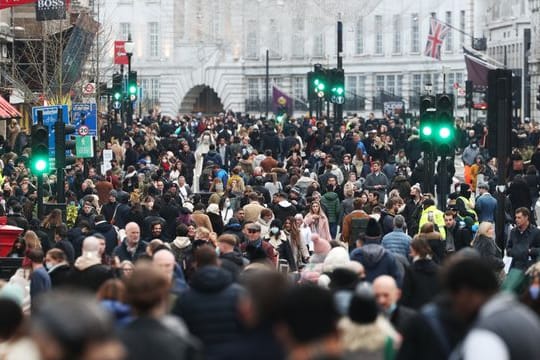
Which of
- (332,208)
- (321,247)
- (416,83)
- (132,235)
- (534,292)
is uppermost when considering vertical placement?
(416,83)

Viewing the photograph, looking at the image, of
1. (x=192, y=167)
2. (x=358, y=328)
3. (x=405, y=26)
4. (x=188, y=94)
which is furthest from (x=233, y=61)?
(x=358, y=328)

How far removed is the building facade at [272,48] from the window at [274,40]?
52 mm

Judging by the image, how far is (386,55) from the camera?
99.9 meters

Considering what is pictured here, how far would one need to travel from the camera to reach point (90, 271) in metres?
14.7

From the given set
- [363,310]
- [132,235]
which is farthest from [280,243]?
[363,310]

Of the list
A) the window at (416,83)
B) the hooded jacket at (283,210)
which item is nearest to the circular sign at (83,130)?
the hooded jacket at (283,210)

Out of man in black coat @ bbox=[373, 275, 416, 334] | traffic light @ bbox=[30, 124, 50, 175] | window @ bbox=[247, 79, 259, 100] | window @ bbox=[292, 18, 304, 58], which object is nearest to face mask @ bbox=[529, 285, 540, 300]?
man in black coat @ bbox=[373, 275, 416, 334]

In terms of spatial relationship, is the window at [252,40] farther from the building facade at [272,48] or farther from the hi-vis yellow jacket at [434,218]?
the hi-vis yellow jacket at [434,218]

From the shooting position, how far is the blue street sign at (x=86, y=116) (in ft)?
109

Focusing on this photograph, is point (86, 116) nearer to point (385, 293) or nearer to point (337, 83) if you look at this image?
point (337, 83)

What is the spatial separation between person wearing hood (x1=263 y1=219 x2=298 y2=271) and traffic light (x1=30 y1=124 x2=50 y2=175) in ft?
17.1

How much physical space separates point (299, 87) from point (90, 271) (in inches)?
3457

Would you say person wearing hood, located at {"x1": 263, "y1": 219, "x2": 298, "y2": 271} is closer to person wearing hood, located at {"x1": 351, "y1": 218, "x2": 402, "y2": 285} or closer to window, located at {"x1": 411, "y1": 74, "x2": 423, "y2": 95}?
person wearing hood, located at {"x1": 351, "y1": 218, "x2": 402, "y2": 285}

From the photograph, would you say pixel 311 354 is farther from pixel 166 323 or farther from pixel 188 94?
pixel 188 94
